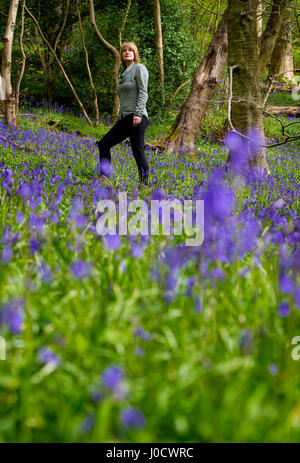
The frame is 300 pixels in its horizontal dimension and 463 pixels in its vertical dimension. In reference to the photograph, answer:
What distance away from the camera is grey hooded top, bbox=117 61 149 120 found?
5738 millimetres

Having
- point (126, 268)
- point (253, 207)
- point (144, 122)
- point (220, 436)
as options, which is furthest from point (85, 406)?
point (144, 122)

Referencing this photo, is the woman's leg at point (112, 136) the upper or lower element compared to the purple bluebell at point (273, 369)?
upper

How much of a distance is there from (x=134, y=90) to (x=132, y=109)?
263 mm

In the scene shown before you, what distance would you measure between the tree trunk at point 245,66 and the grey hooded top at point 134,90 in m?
1.45

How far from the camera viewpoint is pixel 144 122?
5.97 m

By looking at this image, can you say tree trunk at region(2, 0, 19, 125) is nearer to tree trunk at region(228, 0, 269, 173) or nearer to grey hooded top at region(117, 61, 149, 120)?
grey hooded top at region(117, 61, 149, 120)

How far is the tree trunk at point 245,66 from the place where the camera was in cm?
618

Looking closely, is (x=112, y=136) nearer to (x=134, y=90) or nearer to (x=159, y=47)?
(x=134, y=90)

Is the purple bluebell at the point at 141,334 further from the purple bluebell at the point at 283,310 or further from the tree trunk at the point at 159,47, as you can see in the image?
the tree trunk at the point at 159,47
